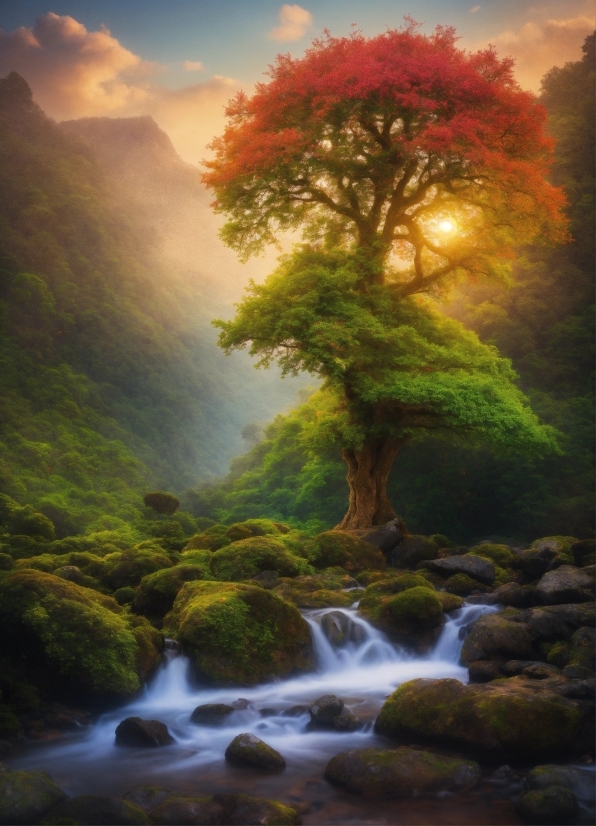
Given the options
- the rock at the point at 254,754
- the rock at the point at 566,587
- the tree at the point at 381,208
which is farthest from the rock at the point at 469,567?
the rock at the point at 254,754

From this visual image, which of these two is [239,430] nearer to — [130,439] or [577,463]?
[130,439]

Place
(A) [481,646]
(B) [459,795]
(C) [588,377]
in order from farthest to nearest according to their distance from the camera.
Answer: (C) [588,377] < (A) [481,646] < (B) [459,795]

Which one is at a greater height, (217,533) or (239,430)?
(239,430)

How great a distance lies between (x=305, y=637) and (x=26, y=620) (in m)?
4.44

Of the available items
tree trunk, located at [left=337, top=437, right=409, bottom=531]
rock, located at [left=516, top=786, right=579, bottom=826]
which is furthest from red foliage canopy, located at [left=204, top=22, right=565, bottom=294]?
rock, located at [left=516, top=786, right=579, bottom=826]

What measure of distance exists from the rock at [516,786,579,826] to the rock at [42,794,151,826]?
3556 mm

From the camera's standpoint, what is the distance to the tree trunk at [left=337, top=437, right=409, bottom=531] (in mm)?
18719

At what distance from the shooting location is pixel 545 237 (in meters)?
19.4

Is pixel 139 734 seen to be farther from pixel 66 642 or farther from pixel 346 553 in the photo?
pixel 346 553

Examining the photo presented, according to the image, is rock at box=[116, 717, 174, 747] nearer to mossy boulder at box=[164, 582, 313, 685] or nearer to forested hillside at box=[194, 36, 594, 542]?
mossy boulder at box=[164, 582, 313, 685]

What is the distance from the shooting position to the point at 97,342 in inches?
1492

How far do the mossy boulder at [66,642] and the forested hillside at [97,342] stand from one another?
45.0ft

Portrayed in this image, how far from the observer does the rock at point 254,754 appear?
719 centimetres

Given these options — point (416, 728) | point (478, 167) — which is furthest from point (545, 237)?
point (416, 728)
